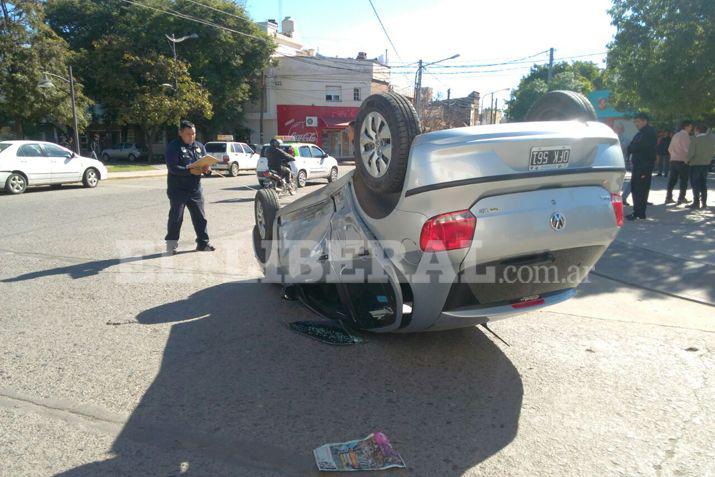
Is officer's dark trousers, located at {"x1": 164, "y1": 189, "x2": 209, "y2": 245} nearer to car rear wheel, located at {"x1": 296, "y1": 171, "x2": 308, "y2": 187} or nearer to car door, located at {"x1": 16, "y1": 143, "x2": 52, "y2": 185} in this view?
car door, located at {"x1": 16, "y1": 143, "x2": 52, "y2": 185}

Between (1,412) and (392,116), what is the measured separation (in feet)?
9.78

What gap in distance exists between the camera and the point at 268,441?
279cm

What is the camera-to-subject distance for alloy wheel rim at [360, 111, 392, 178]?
3318 millimetres

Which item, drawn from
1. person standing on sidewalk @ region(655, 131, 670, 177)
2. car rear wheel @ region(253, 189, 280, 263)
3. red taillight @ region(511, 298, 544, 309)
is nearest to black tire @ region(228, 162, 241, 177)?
person standing on sidewalk @ region(655, 131, 670, 177)

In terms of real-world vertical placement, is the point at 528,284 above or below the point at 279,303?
above

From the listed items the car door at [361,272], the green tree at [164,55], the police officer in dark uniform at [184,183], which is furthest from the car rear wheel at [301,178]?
the green tree at [164,55]

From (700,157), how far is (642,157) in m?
2.35

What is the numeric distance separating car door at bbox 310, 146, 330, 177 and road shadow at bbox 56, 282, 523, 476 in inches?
591

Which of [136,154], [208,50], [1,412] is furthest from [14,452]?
[136,154]

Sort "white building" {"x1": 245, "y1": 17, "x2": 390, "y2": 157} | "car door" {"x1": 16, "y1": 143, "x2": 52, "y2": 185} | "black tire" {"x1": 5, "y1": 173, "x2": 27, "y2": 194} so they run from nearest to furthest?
"black tire" {"x1": 5, "y1": 173, "x2": 27, "y2": 194}, "car door" {"x1": 16, "y1": 143, "x2": 52, "y2": 185}, "white building" {"x1": 245, "y1": 17, "x2": 390, "y2": 157}

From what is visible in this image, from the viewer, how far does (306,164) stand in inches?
725

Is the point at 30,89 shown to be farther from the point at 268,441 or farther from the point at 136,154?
the point at 268,441

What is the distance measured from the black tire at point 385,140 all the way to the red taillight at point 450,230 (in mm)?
363

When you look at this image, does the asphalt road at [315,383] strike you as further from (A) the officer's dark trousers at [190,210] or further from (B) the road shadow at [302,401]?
(A) the officer's dark trousers at [190,210]
